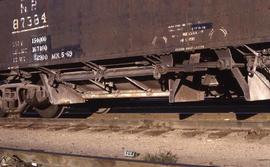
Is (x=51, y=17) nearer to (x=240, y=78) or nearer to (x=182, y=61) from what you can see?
(x=182, y=61)

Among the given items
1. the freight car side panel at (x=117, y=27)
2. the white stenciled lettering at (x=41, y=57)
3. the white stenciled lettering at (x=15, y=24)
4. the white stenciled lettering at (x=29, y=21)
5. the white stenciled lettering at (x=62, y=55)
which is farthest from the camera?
the white stenciled lettering at (x=15, y=24)

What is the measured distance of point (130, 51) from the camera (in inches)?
401

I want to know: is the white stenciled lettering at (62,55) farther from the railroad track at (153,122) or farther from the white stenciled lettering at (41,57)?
the railroad track at (153,122)

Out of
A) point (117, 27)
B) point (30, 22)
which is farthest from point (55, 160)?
point (30, 22)

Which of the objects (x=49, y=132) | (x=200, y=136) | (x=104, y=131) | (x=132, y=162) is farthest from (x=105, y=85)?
(x=132, y=162)

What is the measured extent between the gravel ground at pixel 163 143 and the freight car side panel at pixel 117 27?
1743 mm

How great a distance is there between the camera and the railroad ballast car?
28.5 feet

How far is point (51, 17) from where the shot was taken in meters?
12.0

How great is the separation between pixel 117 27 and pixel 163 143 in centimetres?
267

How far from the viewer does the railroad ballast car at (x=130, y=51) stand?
28.5 feet

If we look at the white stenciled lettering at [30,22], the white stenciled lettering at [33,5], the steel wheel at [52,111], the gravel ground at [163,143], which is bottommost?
the gravel ground at [163,143]

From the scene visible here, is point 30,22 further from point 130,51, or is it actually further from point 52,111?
point 130,51

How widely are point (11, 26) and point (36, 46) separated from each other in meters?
1.26

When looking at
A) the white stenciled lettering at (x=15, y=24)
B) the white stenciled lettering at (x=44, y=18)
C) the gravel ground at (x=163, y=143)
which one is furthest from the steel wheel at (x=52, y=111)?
the white stenciled lettering at (x=44, y=18)
